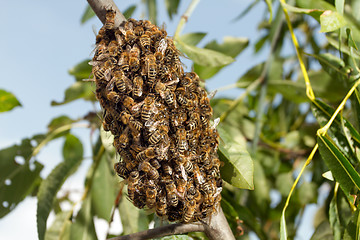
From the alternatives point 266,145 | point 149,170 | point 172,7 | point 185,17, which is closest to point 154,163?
point 149,170

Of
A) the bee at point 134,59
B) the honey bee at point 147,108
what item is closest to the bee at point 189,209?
the honey bee at point 147,108

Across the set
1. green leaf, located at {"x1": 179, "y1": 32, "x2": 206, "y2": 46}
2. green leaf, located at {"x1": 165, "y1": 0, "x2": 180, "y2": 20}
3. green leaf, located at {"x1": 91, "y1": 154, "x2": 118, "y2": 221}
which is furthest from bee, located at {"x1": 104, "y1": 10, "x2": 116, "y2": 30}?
green leaf, located at {"x1": 165, "y1": 0, "x2": 180, "y2": 20}

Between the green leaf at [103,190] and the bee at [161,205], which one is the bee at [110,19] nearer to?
the bee at [161,205]

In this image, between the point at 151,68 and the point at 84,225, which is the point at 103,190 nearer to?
the point at 84,225

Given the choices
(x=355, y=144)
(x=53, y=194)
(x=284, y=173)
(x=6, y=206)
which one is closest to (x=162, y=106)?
(x=355, y=144)

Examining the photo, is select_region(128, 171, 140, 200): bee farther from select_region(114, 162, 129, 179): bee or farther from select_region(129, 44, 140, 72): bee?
select_region(129, 44, 140, 72): bee

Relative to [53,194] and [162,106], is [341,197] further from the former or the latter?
[53,194]
